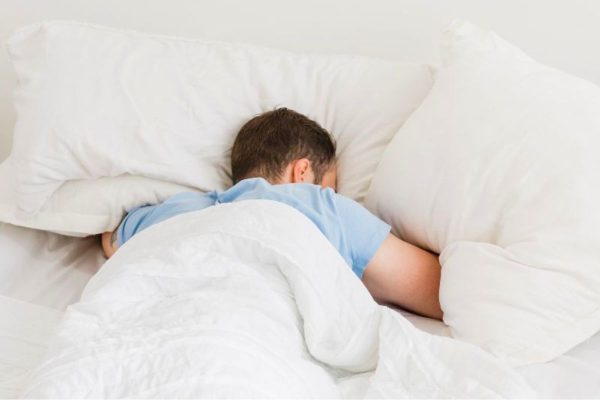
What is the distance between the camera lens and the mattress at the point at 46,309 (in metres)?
0.93

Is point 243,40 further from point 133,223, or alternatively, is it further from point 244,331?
point 244,331

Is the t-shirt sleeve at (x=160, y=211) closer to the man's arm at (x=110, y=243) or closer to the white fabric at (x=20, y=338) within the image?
the man's arm at (x=110, y=243)

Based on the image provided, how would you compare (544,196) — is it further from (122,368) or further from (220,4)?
(220,4)

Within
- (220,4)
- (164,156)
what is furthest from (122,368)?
(220,4)

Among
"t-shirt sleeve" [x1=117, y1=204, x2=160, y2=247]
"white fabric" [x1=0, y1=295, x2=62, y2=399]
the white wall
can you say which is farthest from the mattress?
the white wall

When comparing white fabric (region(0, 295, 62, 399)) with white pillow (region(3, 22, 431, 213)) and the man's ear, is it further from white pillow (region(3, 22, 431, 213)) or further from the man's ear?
the man's ear

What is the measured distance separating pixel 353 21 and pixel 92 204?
2.15 feet

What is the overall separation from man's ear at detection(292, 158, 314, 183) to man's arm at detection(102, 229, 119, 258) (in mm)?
352

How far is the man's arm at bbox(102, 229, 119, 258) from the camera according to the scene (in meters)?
1.30

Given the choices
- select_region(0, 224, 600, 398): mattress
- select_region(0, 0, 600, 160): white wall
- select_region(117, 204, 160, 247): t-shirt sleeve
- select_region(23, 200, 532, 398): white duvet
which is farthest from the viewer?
select_region(0, 0, 600, 160): white wall

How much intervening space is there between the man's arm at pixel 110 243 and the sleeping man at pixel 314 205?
0.12ft

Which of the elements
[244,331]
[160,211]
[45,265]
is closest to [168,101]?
[160,211]

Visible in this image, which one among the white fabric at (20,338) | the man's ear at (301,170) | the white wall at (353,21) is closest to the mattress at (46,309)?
the white fabric at (20,338)

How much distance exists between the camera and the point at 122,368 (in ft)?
2.57
